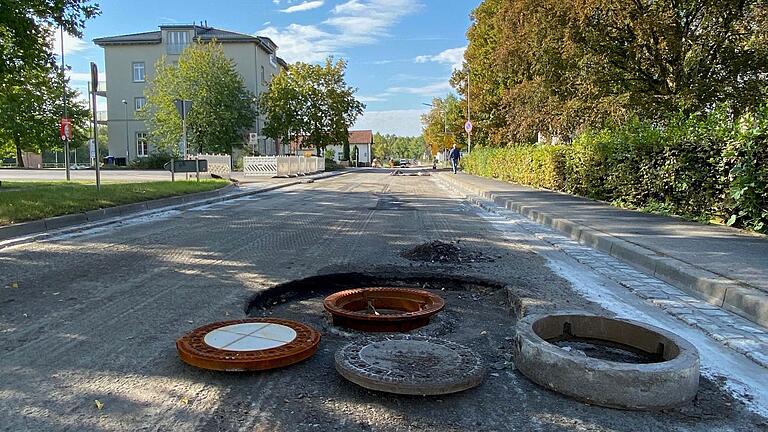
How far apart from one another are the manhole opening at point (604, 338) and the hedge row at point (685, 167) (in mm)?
5624

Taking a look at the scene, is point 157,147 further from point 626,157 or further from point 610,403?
point 610,403

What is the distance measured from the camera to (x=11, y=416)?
112 inches

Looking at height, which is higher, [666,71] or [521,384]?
[666,71]

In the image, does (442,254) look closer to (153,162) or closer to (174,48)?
(153,162)

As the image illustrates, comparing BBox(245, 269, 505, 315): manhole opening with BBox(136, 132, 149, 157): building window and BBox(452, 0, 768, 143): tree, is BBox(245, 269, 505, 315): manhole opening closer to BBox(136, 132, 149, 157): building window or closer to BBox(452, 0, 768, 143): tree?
BBox(452, 0, 768, 143): tree

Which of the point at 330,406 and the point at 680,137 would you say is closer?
the point at 330,406

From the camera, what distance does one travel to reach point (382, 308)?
5121mm

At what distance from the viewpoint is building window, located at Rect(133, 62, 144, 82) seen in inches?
2089

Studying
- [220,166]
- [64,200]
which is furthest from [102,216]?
[220,166]

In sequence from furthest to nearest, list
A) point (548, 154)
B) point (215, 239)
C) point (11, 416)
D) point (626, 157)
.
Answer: point (548, 154), point (626, 157), point (215, 239), point (11, 416)

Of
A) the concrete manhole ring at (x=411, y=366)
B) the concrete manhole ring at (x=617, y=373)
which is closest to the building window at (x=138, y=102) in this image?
the concrete manhole ring at (x=411, y=366)

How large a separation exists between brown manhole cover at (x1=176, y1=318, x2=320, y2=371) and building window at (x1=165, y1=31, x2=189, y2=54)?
54246 millimetres

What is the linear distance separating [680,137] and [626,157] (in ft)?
6.58

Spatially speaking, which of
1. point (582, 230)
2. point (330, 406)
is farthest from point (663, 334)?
point (582, 230)
